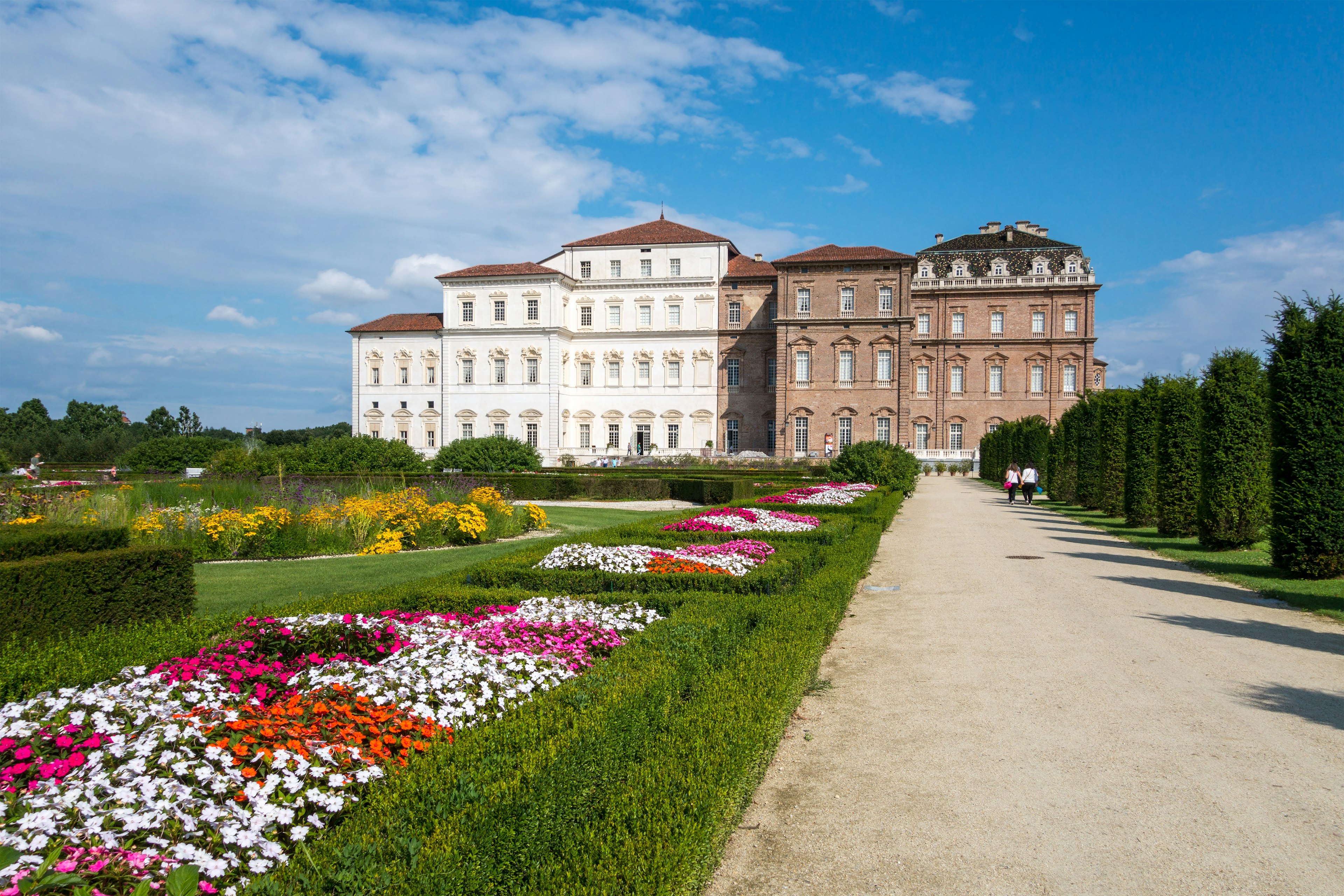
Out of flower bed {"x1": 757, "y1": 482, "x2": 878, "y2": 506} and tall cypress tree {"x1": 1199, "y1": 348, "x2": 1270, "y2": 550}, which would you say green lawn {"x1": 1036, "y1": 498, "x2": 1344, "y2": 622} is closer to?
tall cypress tree {"x1": 1199, "y1": 348, "x2": 1270, "y2": 550}

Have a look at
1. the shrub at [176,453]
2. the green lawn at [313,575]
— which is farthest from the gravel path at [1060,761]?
the shrub at [176,453]

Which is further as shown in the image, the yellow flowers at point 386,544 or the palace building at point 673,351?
the palace building at point 673,351

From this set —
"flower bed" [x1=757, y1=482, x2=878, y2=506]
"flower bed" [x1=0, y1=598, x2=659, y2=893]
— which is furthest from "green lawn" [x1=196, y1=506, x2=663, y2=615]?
"flower bed" [x1=757, y1=482, x2=878, y2=506]

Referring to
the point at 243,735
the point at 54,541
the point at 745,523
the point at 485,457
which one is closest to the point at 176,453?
the point at 485,457

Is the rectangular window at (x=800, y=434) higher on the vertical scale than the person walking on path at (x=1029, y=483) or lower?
higher

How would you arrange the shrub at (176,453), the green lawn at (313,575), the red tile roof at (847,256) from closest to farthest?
the green lawn at (313,575) → the shrub at (176,453) → the red tile roof at (847,256)

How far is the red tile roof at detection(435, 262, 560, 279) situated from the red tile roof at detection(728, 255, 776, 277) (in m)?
12.2

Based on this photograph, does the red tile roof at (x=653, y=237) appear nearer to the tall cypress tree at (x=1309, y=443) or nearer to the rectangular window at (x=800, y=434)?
the rectangular window at (x=800, y=434)

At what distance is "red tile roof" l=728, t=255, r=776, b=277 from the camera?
5256 centimetres

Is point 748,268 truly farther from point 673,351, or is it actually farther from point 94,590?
point 94,590

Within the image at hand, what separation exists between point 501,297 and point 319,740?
52839 millimetres

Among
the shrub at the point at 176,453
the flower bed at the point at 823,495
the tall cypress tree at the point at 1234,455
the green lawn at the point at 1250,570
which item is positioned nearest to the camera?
the green lawn at the point at 1250,570

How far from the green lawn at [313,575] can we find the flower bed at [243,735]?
2248 mm

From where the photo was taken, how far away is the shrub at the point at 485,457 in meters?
31.1
